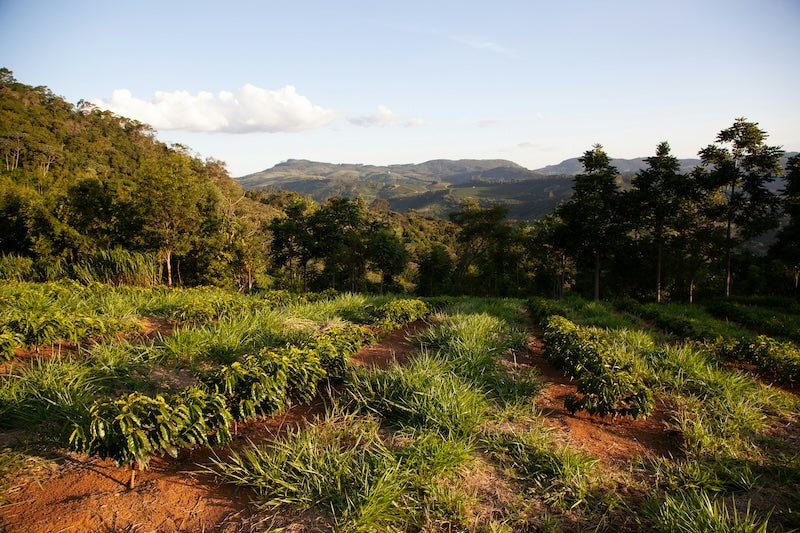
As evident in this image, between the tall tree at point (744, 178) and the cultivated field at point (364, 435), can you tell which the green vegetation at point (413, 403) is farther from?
the tall tree at point (744, 178)

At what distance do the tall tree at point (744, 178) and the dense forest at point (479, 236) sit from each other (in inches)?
2.0

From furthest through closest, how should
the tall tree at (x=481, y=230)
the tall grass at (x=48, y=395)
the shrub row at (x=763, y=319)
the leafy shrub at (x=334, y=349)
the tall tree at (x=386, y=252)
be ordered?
1. the tall tree at (x=481, y=230)
2. the tall tree at (x=386, y=252)
3. the shrub row at (x=763, y=319)
4. the leafy shrub at (x=334, y=349)
5. the tall grass at (x=48, y=395)

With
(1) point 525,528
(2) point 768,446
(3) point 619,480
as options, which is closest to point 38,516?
(1) point 525,528

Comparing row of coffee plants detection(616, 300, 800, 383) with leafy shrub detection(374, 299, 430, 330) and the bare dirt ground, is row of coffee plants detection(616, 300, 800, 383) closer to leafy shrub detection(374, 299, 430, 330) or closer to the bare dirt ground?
the bare dirt ground

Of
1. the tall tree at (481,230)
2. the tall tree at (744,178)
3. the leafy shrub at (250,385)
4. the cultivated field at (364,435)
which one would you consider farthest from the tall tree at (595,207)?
the leafy shrub at (250,385)

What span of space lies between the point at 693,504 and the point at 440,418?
188 centimetres

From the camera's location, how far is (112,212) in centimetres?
1920

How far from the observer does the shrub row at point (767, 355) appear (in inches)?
210

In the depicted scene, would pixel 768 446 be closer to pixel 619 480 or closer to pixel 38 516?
Result: pixel 619 480

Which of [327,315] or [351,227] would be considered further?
[351,227]

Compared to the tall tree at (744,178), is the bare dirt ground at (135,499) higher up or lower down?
lower down

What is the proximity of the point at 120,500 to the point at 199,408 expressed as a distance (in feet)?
2.27

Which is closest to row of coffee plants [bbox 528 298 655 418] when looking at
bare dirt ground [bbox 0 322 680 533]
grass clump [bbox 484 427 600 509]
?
bare dirt ground [bbox 0 322 680 533]

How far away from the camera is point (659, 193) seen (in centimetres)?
Answer: 1698
